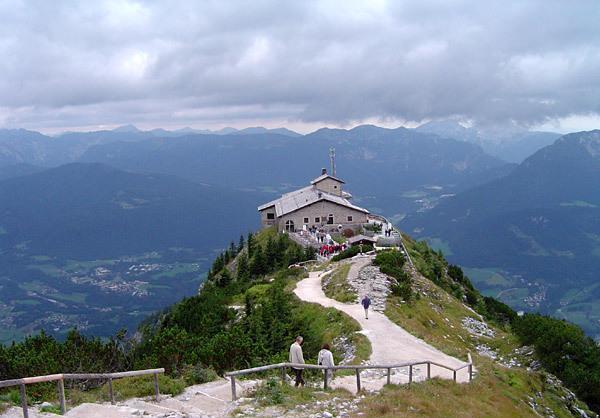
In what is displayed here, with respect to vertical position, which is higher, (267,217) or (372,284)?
(267,217)

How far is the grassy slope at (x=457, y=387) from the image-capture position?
16422 mm

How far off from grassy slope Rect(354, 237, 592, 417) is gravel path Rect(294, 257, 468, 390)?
0.75 m

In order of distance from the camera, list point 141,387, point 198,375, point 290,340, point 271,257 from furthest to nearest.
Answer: point 271,257
point 290,340
point 198,375
point 141,387

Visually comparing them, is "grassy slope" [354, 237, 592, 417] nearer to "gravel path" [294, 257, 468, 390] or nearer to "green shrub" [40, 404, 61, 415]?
"gravel path" [294, 257, 468, 390]

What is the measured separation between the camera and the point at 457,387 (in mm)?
19500

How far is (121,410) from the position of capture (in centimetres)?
1377

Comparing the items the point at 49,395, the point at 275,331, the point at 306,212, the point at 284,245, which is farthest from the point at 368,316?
the point at 306,212

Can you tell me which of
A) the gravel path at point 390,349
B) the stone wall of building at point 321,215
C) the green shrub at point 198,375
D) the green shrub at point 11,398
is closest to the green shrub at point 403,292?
the gravel path at point 390,349

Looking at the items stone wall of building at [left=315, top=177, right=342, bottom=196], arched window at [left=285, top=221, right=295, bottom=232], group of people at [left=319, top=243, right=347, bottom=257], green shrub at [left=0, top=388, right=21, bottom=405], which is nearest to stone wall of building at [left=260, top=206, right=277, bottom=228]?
stone wall of building at [left=315, top=177, right=342, bottom=196]

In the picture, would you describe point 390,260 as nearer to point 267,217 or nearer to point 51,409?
point 51,409

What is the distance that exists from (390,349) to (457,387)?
5.26 meters

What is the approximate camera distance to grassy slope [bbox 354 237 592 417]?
647 inches

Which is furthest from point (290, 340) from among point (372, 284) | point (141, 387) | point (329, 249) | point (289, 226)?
point (289, 226)

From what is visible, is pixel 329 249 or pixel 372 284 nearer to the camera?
pixel 372 284
